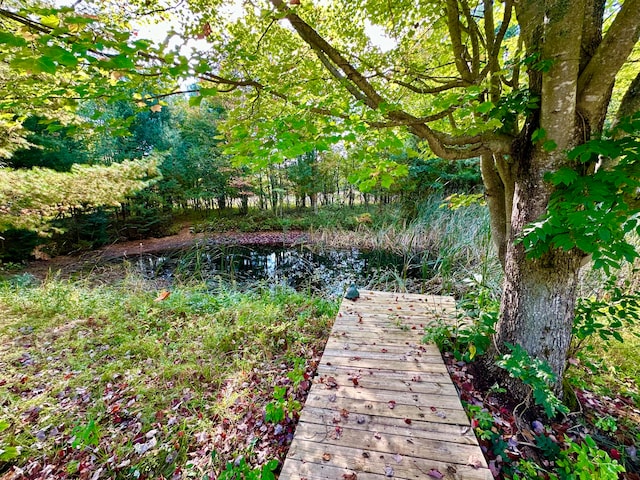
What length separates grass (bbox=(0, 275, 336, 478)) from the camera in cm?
164

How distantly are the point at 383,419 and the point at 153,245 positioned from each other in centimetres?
1004

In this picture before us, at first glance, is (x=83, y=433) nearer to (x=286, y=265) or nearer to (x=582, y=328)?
→ (x=582, y=328)

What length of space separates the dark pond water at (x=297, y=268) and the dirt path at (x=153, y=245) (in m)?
0.69

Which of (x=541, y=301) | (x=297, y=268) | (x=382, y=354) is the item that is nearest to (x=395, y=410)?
(x=382, y=354)

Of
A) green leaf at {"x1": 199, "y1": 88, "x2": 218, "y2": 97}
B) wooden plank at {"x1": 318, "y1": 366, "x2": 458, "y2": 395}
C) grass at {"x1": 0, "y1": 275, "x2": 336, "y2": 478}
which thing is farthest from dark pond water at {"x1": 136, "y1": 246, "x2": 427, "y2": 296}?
green leaf at {"x1": 199, "y1": 88, "x2": 218, "y2": 97}

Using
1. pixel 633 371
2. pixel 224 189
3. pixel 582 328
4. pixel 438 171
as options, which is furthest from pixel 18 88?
pixel 224 189

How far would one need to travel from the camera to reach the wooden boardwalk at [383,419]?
1.31 m

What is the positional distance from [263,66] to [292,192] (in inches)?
386

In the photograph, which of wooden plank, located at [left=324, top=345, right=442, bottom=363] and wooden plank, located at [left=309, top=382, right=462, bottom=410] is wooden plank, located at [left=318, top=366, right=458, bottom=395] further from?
wooden plank, located at [left=324, top=345, right=442, bottom=363]

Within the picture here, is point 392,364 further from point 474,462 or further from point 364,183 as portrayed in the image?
point 364,183

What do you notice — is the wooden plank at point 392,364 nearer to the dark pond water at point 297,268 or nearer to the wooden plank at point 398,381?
the wooden plank at point 398,381

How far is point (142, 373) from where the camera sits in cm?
234

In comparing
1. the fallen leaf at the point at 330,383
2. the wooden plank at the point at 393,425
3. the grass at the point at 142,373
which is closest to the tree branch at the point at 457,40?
the wooden plank at the point at 393,425

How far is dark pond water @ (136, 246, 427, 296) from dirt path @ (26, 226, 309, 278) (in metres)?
0.69
